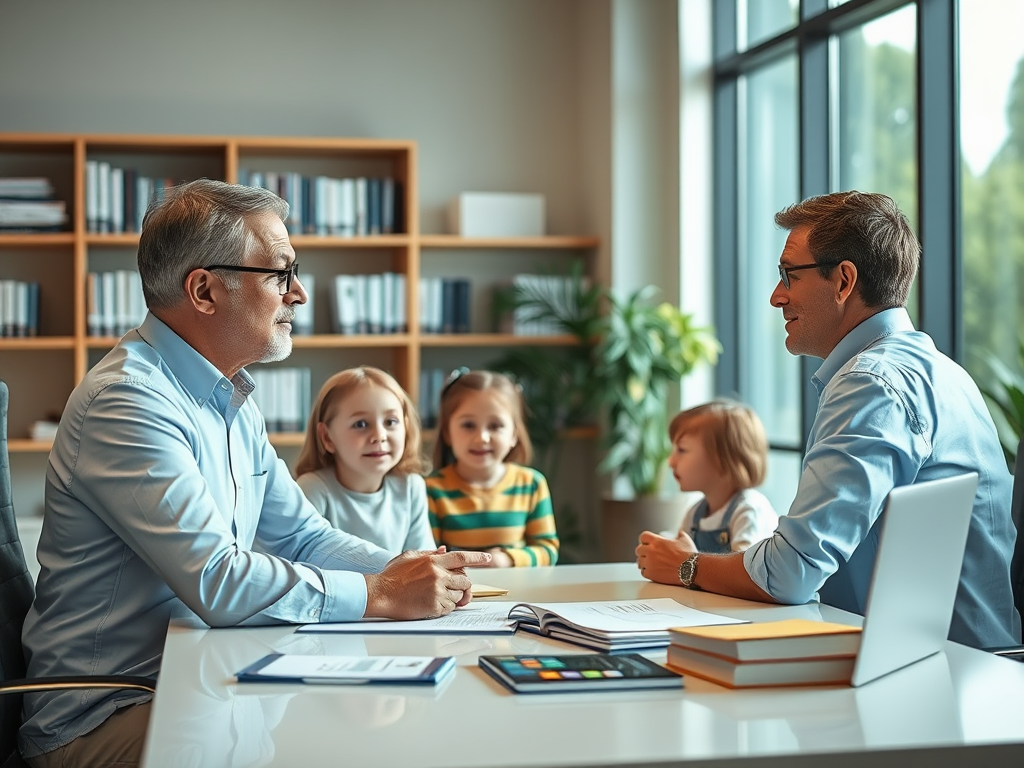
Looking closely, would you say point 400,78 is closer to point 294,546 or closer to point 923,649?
point 294,546

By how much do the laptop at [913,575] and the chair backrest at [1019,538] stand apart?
66cm

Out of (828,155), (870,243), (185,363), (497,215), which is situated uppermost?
(828,155)

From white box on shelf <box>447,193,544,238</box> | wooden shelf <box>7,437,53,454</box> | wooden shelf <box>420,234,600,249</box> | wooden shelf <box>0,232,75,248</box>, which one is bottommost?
wooden shelf <box>7,437,53,454</box>

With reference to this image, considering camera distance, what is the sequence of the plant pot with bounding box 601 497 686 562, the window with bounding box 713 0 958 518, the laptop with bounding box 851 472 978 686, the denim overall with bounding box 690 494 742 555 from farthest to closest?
1. the plant pot with bounding box 601 497 686 562
2. the window with bounding box 713 0 958 518
3. the denim overall with bounding box 690 494 742 555
4. the laptop with bounding box 851 472 978 686

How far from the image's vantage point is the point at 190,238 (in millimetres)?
1984

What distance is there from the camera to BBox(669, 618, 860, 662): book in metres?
1.30

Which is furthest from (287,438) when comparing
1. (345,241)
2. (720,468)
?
(720,468)

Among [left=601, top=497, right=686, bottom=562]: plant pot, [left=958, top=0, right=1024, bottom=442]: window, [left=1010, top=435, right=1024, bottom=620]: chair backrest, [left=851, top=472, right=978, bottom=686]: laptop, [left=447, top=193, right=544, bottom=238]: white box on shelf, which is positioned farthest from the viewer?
[left=447, top=193, right=544, bottom=238]: white box on shelf

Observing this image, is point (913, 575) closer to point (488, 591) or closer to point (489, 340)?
point (488, 591)

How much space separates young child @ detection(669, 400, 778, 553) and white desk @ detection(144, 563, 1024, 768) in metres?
1.35

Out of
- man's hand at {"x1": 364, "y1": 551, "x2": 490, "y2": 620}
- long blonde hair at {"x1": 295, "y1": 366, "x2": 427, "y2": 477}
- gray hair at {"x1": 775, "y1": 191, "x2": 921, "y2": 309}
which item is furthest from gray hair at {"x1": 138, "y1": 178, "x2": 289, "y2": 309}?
gray hair at {"x1": 775, "y1": 191, "x2": 921, "y2": 309}

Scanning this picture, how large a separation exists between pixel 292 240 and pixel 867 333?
3131mm

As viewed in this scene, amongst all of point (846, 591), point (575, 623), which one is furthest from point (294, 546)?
point (846, 591)

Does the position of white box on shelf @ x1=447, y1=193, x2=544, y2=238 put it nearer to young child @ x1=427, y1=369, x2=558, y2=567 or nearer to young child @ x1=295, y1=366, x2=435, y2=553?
young child @ x1=427, y1=369, x2=558, y2=567
